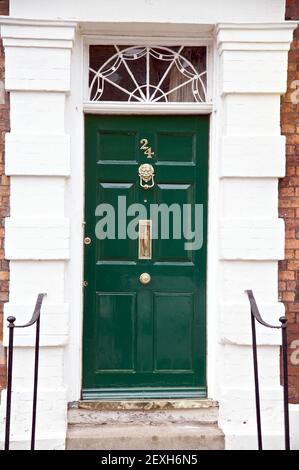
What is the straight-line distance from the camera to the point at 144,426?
501 cm

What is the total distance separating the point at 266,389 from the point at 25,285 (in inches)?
80.8

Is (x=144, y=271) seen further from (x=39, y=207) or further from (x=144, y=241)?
(x=39, y=207)

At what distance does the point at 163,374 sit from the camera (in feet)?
17.6

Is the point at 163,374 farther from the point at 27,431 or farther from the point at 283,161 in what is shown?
the point at 283,161

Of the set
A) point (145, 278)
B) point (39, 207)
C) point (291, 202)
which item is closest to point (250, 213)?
point (291, 202)

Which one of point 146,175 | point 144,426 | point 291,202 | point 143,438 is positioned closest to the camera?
point 143,438

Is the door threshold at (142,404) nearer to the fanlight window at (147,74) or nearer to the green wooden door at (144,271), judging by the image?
the green wooden door at (144,271)

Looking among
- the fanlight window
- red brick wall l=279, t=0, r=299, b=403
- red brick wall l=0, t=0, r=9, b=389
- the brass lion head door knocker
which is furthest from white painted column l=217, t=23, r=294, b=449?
red brick wall l=0, t=0, r=9, b=389

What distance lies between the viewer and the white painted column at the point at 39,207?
16.3 ft

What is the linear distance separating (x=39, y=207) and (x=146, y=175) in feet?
3.07

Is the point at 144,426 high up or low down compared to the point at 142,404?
down

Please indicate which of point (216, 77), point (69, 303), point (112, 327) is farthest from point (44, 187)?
point (216, 77)

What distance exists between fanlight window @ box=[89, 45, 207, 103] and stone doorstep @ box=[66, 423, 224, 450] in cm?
263

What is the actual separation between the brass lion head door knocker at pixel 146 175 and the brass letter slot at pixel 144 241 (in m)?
0.31
